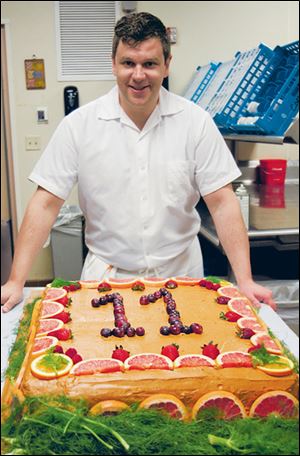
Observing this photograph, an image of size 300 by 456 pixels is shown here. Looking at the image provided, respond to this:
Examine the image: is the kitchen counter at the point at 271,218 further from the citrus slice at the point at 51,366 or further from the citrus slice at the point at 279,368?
the citrus slice at the point at 51,366

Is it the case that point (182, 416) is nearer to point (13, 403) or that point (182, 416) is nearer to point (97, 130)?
point (13, 403)

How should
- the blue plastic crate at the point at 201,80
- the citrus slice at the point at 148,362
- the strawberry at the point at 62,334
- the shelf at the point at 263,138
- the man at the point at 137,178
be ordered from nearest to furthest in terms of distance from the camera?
the citrus slice at the point at 148,362, the strawberry at the point at 62,334, the man at the point at 137,178, the shelf at the point at 263,138, the blue plastic crate at the point at 201,80

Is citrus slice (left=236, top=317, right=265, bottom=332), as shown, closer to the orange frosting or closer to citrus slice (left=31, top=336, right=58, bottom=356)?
the orange frosting

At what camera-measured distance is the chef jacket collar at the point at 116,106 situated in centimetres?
182

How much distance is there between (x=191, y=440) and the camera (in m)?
0.95

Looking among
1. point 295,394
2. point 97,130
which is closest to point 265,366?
point 295,394

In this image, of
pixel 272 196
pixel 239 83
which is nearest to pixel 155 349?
pixel 239 83

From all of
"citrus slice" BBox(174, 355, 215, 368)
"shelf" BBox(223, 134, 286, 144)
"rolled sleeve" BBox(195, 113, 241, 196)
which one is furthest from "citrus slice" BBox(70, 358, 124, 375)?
"shelf" BBox(223, 134, 286, 144)

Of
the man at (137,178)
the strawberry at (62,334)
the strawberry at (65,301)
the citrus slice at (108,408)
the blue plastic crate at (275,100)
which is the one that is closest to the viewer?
the citrus slice at (108,408)

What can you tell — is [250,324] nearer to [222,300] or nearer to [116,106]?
[222,300]

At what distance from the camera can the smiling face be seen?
1.46 metres

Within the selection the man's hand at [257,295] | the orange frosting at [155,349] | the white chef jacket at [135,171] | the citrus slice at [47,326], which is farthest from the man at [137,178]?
the citrus slice at [47,326]

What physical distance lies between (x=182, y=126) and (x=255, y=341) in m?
0.82

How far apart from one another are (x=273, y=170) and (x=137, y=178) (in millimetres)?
2233
